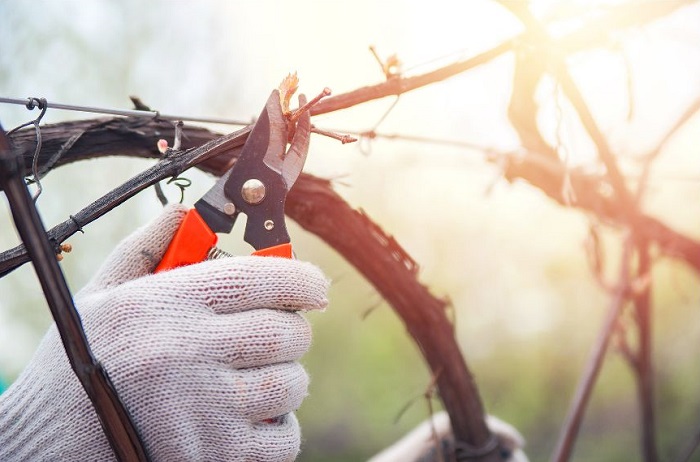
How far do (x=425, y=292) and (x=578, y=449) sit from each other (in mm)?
1941

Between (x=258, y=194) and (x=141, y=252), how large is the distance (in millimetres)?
126

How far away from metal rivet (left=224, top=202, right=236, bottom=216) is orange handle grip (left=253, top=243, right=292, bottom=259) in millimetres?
41

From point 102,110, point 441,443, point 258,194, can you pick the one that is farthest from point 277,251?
point 441,443

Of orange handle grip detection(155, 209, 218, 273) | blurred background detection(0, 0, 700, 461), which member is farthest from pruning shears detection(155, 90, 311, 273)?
blurred background detection(0, 0, 700, 461)

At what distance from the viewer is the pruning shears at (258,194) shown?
57cm

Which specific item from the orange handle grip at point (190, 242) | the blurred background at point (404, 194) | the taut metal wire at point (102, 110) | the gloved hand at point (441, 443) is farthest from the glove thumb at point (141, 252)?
the blurred background at point (404, 194)

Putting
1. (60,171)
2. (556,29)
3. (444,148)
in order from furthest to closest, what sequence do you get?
(60,171) < (444,148) < (556,29)

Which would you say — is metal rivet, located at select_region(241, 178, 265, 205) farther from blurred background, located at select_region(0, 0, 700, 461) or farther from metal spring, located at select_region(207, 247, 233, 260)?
blurred background, located at select_region(0, 0, 700, 461)

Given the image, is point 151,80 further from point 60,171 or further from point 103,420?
point 103,420

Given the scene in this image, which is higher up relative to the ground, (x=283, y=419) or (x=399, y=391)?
(x=283, y=419)

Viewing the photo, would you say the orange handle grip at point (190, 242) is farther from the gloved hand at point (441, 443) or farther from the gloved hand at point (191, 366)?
the gloved hand at point (441, 443)

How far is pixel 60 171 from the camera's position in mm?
1858

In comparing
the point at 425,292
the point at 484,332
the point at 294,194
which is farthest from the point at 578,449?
the point at 294,194

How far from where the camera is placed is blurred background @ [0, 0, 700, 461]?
4.42 ft
